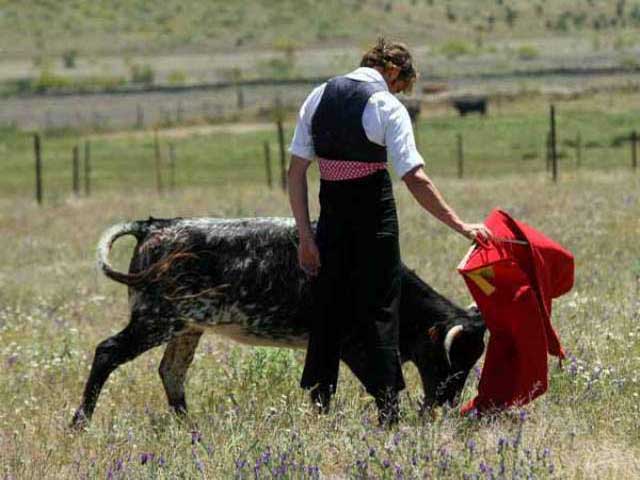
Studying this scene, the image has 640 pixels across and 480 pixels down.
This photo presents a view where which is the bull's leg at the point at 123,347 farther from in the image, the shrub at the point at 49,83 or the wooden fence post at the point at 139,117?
the shrub at the point at 49,83

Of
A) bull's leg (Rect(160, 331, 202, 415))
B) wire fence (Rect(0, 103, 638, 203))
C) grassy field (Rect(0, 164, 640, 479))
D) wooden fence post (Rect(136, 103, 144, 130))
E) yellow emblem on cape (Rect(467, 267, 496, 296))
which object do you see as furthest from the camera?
wooden fence post (Rect(136, 103, 144, 130))

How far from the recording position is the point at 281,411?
8.07 meters

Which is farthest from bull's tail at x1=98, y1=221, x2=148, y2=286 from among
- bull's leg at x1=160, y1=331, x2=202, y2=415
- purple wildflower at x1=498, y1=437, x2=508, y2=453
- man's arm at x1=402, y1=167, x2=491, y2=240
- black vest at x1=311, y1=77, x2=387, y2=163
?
purple wildflower at x1=498, y1=437, x2=508, y2=453

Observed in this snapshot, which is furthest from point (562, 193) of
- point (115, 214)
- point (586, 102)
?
point (586, 102)

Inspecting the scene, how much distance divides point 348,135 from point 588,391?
2036 millimetres

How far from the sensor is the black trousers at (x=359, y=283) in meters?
7.89

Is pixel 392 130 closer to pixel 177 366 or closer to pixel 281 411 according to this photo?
pixel 281 411

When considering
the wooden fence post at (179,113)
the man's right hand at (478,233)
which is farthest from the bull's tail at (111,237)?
the wooden fence post at (179,113)

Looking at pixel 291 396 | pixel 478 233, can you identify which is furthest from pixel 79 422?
pixel 478 233

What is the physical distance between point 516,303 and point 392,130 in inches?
47.0

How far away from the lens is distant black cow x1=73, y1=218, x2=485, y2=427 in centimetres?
862

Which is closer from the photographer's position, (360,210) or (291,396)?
(360,210)

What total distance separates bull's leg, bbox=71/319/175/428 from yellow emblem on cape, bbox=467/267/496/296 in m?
1.82

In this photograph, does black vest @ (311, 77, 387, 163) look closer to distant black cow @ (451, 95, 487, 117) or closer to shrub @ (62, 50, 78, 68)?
distant black cow @ (451, 95, 487, 117)
